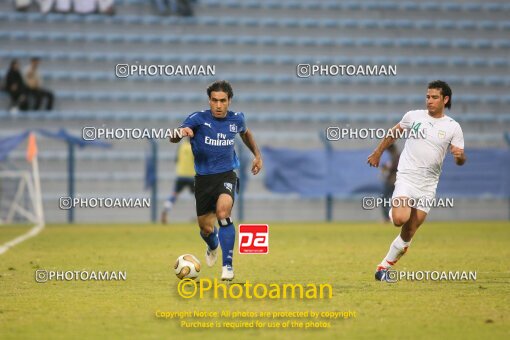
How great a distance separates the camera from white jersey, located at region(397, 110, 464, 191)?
10961 mm

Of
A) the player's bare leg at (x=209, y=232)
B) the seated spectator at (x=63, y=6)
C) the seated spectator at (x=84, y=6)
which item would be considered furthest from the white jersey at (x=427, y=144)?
the seated spectator at (x=63, y=6)

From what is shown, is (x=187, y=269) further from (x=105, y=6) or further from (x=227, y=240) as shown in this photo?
(x=105, y=6)

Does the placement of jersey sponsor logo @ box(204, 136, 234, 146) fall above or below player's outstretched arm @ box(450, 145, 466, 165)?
above

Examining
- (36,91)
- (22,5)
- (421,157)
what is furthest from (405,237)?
(22,5)

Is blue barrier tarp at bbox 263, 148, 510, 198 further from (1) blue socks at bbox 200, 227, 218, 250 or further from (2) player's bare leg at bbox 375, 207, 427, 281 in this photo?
(2) player's bare leg at bbox 375, 207, 427, 281

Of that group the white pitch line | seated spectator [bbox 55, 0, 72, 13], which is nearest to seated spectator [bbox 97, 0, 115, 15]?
seated spectator [bbox 55, 0, 72, 13]

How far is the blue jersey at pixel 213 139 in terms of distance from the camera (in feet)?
36.0

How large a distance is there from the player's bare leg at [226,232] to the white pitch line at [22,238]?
5.28 metres

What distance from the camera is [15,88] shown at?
25.5 meters

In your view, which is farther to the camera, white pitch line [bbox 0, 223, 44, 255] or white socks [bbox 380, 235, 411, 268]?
white pitch line [bbox 0, 223, 44, 255]

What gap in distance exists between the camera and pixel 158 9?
1113 inches

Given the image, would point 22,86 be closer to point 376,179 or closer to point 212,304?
point 376,179

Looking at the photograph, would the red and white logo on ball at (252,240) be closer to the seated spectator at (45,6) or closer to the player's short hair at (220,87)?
the player's short hair at (220,87)

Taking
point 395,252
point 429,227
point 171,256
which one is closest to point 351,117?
point 429,227
